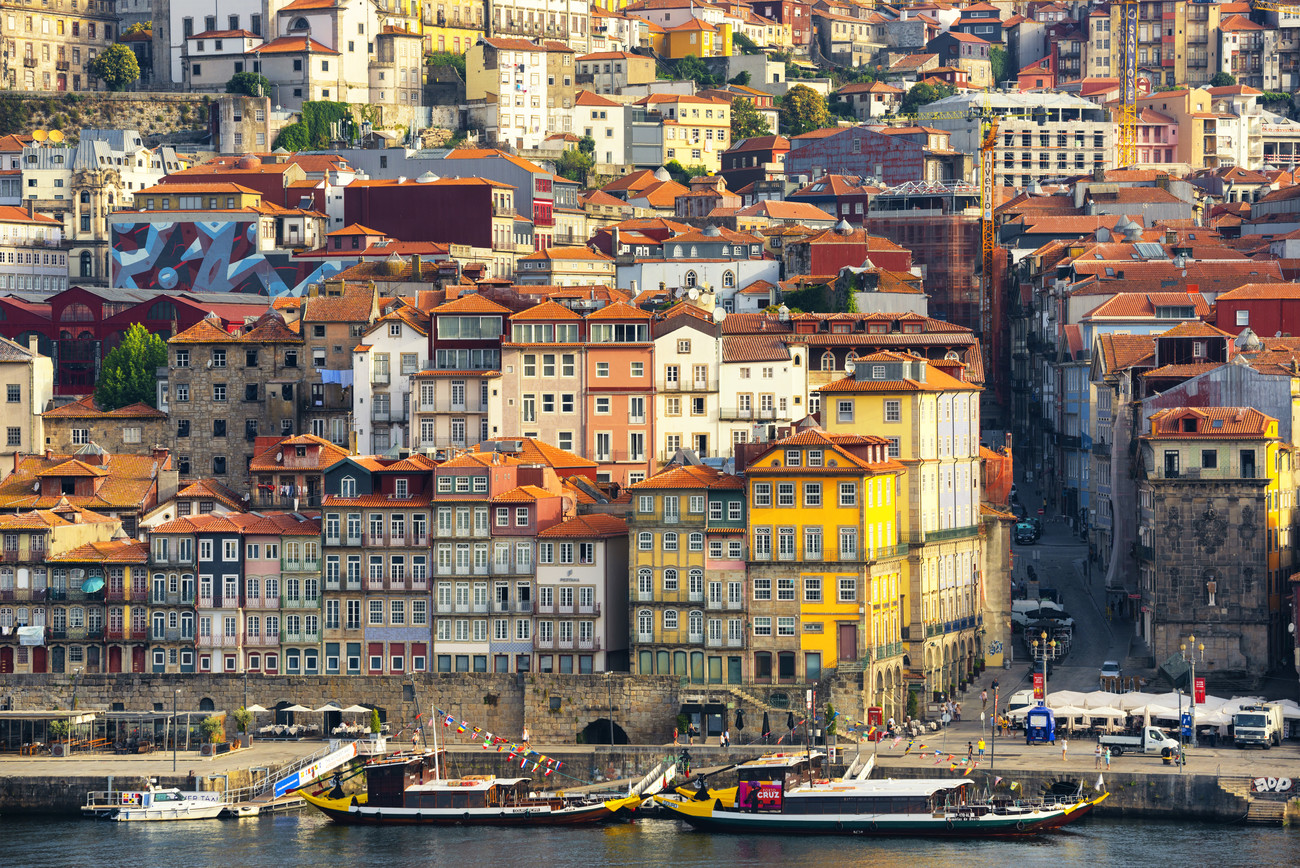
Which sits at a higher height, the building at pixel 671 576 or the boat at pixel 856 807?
the building at pixel 671 576

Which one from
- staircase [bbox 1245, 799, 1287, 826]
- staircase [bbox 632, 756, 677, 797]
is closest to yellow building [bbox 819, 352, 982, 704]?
staircase [bbox 632, 756, 677, 797]

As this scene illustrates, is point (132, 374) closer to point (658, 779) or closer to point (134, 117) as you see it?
point (658, 779)

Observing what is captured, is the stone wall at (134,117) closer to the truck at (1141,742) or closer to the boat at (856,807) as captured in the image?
the boat at (856,807)

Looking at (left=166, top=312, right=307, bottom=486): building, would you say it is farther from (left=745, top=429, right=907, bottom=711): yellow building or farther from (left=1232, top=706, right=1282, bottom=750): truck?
(left=1232, top=706, right=1282, bottom=750): truck

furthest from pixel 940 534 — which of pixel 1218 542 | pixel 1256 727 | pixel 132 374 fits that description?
pixel 132 374

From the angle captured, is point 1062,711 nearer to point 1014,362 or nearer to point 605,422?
point 605,422

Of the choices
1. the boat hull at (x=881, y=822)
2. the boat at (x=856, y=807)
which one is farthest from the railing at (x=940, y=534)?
the boat hull at (x=881, y=822)

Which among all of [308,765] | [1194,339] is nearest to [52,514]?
[308,765]
